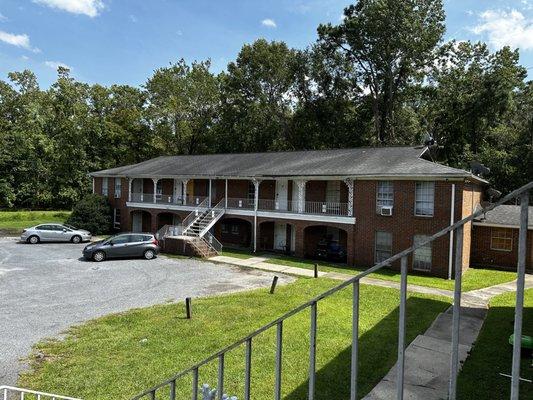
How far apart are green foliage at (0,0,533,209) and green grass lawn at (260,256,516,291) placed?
17053mm

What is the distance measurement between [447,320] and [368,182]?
40.2 ft

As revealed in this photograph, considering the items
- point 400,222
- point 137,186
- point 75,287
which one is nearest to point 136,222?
point 137,186

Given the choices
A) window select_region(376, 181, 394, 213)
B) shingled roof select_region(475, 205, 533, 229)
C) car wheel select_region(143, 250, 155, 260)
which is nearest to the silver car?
car wheel select_region(143, 250, 155, 260)

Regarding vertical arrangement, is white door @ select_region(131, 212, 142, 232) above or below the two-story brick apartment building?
below

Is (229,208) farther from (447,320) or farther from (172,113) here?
(172,113)

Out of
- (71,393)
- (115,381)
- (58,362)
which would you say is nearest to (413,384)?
(115,381)

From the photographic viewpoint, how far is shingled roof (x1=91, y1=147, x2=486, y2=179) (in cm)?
2181

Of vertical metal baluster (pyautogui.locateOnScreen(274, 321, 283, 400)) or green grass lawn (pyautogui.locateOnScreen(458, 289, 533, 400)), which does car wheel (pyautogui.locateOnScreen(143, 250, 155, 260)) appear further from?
vertical metal baluster (pyautogui.locateOnScreen(274, 321, 283, 400))

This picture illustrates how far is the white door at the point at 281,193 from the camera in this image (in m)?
28.4

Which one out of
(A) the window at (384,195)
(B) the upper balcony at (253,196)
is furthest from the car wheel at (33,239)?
(A) the window at (384,195)

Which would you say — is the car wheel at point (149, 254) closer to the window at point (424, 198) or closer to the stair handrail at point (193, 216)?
the stair handrail at point (193, 216)

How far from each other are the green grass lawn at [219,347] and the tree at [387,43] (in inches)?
1310

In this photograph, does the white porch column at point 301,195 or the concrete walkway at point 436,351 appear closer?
the concrete walkway at point 436,351

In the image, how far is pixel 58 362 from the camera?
32.0ft
